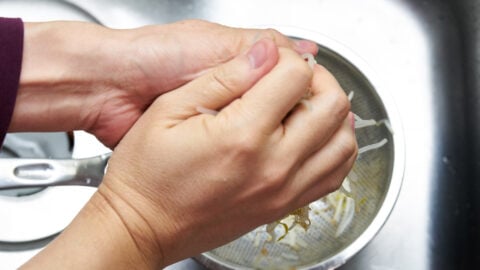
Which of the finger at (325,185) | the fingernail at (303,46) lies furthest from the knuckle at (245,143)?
the fingernail at (303,46)

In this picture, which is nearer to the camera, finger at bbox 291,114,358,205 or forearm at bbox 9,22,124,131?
finger at bbox 291,114,358,205

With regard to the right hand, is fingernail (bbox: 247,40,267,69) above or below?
above

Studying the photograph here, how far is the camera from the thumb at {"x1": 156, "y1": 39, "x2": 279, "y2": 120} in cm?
54

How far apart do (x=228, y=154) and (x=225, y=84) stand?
82mm

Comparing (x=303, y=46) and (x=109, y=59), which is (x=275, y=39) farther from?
(x=109, y=59)

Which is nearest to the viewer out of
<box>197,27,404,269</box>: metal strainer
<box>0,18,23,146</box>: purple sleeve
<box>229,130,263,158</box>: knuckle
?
<box>229,130,263,158</box>: knuckle

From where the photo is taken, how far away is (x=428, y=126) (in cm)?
95

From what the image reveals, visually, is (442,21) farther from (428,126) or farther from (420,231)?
(420,231)

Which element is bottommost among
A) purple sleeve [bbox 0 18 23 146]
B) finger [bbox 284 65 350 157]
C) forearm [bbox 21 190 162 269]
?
forearm [bbox 21 190 162 269]

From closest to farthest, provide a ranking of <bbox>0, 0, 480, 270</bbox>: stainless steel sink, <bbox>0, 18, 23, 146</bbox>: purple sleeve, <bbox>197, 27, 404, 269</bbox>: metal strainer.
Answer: <bbox>0, 18, 23, 146</bbox>: purple sleeve < <bbox>197, 27, 404, 269</bbox>: metal strainer < <bbox>0, 0, 480, 270</bbox>: stainless steel sink

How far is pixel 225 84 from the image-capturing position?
1.80ft

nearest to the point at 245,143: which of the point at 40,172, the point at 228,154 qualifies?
the point at 228,154

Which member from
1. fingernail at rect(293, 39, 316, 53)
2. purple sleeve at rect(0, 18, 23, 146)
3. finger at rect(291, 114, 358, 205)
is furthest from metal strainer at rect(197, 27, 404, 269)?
purple sleeve at rect(0, 18, 23, 146)

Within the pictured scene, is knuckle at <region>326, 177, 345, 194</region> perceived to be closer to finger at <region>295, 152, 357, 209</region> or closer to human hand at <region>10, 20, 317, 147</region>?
finger at <region>295, 152, 357, 209</region>
